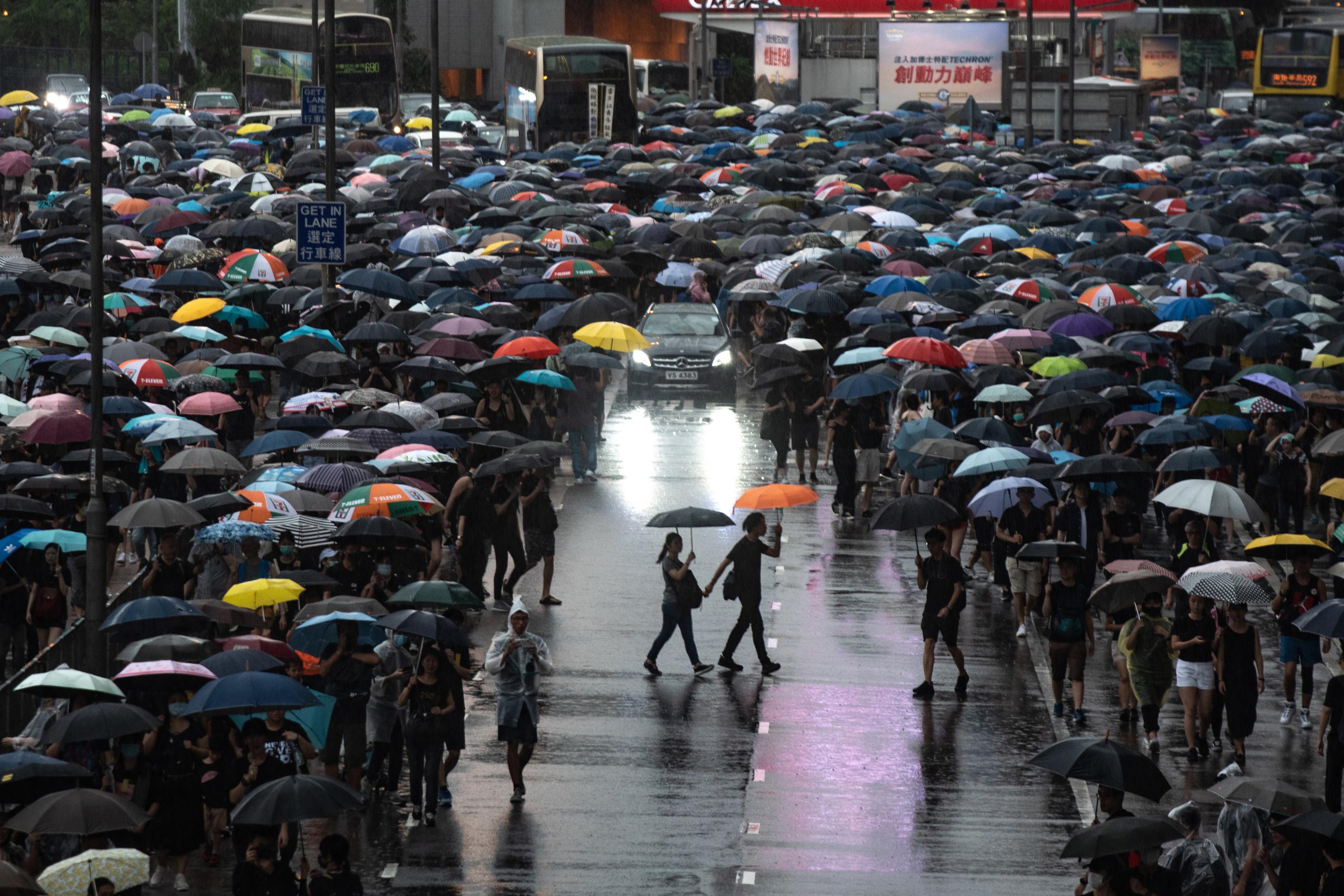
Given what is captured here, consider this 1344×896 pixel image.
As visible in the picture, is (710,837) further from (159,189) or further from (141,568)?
(159,189)

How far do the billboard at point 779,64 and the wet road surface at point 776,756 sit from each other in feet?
176

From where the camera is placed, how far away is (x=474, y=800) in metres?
14.4

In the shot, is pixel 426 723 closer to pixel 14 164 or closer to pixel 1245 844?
A: pixel 1245 844

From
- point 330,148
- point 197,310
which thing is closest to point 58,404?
point 197,310

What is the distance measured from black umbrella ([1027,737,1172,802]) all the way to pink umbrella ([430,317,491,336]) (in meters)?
14.3

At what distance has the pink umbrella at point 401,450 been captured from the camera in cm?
1875

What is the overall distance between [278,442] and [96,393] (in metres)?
3.99

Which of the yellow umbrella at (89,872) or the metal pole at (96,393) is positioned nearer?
the yellow umbrella at (89,872)

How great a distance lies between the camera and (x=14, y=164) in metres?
42.8

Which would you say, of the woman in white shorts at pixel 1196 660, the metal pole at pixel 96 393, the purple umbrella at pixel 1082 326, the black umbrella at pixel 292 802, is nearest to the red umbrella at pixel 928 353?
the purple umbrella at pixel 1082 326

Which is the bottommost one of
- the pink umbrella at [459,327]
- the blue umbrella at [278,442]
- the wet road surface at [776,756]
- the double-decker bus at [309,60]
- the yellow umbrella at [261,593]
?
the wet road surface at [776,756]

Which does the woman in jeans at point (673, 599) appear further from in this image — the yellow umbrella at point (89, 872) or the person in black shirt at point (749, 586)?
the yellow umbrella at point (89, 872)

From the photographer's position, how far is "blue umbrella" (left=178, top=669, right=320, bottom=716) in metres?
12.1

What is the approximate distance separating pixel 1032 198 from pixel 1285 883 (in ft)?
Answer: 106
